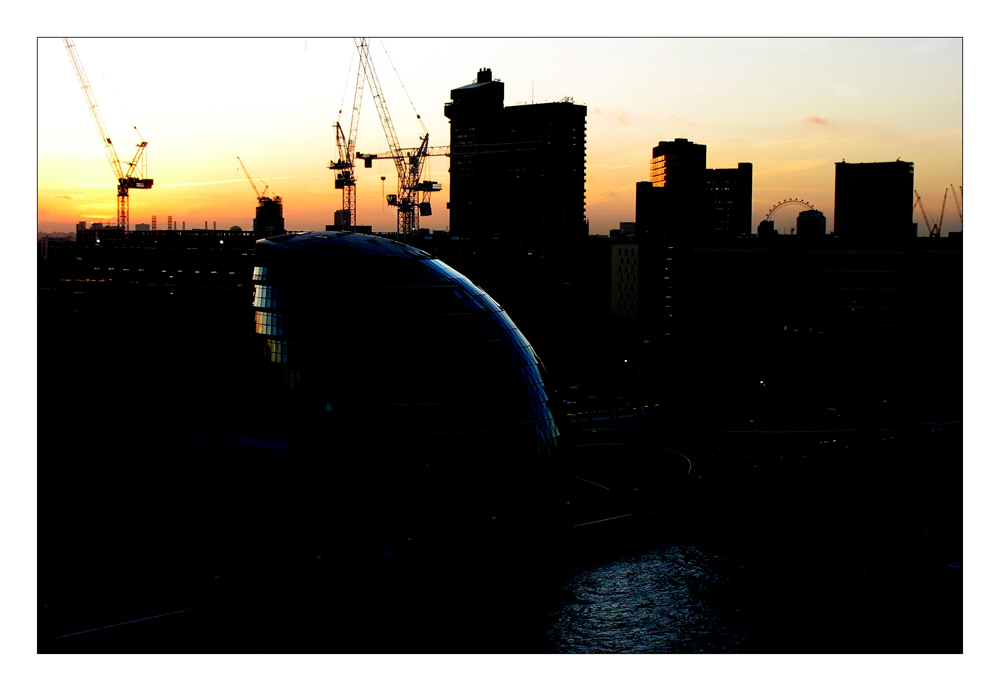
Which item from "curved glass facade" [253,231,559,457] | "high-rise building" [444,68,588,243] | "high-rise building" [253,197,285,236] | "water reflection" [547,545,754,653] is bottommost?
"water reflection" [547,545,754,653]

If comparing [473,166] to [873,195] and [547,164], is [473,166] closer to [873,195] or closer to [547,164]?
[547,164]

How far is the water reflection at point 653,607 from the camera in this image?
29.5m

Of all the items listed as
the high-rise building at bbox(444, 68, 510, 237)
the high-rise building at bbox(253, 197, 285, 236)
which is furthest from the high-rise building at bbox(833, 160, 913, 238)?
the high-rise building at bbox(253, 197, 285, 236)

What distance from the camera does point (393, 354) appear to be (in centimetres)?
3956

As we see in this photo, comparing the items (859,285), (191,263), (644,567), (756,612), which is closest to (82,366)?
(644,567)

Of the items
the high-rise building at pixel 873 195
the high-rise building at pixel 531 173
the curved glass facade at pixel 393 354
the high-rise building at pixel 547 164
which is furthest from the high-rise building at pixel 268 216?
the curved glass facade at pixel 393 354

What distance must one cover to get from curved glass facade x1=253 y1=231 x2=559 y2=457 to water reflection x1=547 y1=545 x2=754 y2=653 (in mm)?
7568

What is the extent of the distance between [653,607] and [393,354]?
14648mm

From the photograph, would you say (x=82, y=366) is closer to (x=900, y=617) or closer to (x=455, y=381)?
(x=455, y=381)

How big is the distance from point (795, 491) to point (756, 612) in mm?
14544

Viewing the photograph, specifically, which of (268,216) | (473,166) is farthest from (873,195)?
(473,166)

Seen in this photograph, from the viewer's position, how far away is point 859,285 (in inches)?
2840

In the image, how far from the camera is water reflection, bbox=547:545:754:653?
29.5 m

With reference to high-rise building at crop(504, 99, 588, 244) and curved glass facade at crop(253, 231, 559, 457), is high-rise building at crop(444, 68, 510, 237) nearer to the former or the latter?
high-rise building at crop(504, 99, 588, 244)
